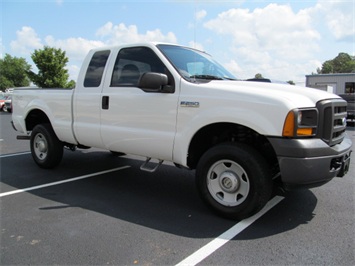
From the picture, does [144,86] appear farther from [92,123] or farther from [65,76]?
[65,76]

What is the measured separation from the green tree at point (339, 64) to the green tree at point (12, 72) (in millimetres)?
89459

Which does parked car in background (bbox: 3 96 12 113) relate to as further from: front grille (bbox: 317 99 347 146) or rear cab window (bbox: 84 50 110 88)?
front grille (bbox: 317 99 347 146)

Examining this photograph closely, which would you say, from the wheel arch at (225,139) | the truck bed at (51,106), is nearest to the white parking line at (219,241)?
the wheel arch at (225,139)

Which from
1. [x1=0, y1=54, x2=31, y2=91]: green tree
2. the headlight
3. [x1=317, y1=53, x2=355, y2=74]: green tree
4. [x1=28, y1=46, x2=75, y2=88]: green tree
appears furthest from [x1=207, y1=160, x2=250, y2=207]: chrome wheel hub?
[x1=0, y1=54, x2=31, y2=91]: green tree

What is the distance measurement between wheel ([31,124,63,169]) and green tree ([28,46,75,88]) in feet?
115

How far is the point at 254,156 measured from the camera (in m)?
3.61

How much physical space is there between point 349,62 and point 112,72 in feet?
328

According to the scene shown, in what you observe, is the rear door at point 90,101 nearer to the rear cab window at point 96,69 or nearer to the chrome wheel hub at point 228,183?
the rear cab window at point 96,69

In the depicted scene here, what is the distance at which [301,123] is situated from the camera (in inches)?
132

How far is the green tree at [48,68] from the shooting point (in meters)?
39.5

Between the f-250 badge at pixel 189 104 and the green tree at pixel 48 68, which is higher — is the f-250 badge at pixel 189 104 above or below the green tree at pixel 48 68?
below

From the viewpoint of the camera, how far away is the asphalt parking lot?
3025 millimetres

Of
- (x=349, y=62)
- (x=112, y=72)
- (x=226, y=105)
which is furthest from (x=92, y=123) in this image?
(x=349, y=62)

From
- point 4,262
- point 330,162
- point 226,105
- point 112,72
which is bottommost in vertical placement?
point 4,262
